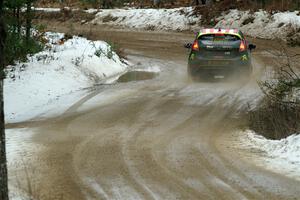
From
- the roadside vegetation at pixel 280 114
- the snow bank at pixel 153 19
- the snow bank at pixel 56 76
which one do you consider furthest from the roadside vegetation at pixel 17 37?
the snow bank at pixel 153 19

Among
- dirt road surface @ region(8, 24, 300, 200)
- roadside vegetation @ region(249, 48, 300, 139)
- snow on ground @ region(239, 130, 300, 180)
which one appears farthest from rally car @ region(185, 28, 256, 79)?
snow on ground @ region(239, 130, 300, 180)

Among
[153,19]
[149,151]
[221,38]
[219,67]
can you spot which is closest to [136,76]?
[219,67]

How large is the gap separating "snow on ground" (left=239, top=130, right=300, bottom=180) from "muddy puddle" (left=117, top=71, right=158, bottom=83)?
26.5 feet

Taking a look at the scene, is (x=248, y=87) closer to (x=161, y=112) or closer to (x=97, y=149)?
(x=161, y=112)

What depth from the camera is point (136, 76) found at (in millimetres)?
17719

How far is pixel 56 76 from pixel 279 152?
8588mm

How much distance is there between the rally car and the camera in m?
15.9

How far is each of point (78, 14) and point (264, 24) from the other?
24.5m

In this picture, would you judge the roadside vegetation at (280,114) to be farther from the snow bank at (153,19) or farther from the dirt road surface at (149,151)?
the snow bank at (153,19)

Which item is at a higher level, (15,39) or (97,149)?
(15,39)

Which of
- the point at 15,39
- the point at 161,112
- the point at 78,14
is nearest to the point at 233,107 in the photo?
the point at 161,112

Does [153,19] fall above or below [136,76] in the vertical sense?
above

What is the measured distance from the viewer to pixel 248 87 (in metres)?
14.8

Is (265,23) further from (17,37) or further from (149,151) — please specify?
(149,151)
